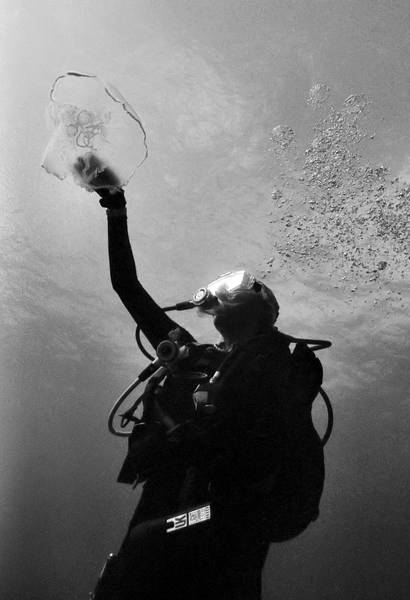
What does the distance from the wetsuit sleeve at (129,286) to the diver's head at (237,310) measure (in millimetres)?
302

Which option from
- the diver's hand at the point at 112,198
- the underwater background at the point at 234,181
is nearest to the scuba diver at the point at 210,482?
the diver's hand at the point at 112,198

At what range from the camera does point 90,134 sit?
255 centimetres

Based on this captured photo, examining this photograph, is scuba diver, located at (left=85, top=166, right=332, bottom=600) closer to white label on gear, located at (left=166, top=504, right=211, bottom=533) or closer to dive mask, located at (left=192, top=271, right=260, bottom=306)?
white label on gear, located at (left=166, top=504, right=211, bottom=533)

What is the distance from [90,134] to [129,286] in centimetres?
100

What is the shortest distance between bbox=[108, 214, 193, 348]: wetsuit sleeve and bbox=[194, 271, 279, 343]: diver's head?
0.99 feet

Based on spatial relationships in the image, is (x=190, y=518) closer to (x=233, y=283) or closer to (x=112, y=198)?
(x=233, y=283)

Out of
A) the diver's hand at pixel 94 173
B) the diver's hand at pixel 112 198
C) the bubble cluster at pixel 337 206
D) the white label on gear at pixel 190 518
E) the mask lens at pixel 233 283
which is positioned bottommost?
the white label on gear at pixel 190 518

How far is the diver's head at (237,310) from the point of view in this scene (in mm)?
2930

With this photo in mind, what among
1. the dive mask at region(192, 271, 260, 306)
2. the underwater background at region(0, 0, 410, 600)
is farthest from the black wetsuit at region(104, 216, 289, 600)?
the underwater background at region(0, 0, 410, 600)

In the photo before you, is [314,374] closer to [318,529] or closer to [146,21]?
[146,21]

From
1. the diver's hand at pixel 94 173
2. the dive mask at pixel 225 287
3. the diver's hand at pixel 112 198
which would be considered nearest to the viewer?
the diver's hand at pixel 94 173

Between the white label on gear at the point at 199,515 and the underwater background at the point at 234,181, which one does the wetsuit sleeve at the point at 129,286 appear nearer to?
the white label on gear at the point at 199,515

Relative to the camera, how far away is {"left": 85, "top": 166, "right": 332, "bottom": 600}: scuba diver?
210cm

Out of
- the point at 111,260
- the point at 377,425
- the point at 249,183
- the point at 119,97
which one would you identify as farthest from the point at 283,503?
the point at 377,425
